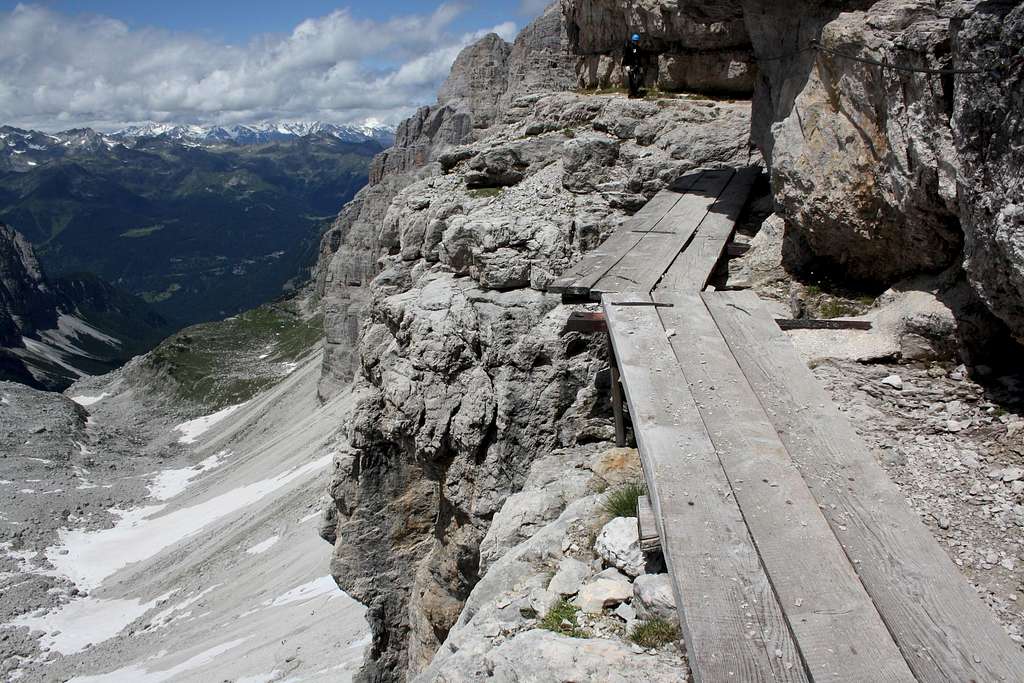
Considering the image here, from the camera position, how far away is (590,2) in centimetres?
1897

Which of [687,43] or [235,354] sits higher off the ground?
[687,43]

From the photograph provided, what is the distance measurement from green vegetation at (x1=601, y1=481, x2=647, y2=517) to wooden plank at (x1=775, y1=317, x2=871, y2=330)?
2175 millimetres

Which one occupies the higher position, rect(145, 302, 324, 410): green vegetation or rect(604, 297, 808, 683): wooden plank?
rect(604, 297, 808, 683): wooden plank

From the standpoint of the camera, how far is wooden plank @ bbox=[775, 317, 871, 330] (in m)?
6.83

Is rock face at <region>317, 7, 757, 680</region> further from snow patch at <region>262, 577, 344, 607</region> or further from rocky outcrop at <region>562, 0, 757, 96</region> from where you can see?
snow patch at <region>262, 577, 344, 607</region>

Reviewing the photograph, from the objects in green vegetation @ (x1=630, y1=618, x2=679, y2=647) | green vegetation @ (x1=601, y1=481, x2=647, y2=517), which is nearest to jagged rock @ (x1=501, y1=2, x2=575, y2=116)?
green vegetation @ (x1=601, y1=481, x2=647, y2=517)

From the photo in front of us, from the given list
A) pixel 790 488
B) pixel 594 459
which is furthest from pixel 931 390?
pixel 594 459

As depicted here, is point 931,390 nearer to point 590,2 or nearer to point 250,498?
point 590,2

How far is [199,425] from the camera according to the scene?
11388 centimetres

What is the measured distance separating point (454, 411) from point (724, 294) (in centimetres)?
571

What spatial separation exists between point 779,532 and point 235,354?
15620 centimetres

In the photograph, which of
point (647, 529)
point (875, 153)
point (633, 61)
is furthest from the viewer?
point (633, 61)

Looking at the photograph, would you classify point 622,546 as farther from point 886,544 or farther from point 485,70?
point 485,70

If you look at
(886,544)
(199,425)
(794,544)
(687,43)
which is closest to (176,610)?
(687,43)
